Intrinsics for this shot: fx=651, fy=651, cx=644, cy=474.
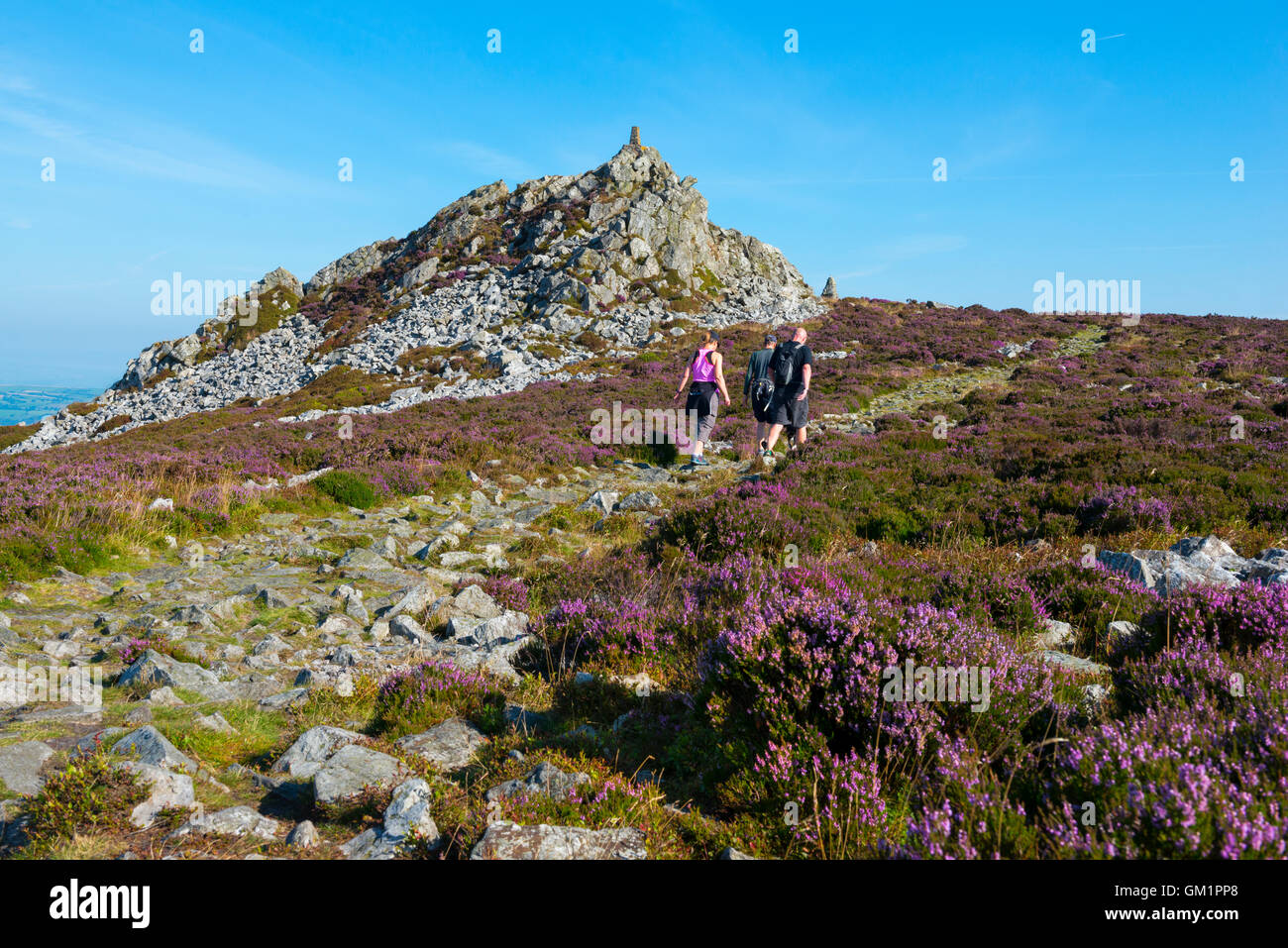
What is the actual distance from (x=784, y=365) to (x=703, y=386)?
2.29 m

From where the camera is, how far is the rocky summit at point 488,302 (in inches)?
1928

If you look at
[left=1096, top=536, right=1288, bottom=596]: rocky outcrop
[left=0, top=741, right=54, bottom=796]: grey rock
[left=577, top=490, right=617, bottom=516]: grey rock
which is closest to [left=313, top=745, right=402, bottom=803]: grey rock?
[left=0, top=741, right=54, bottom=796]: grey rock

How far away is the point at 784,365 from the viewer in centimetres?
1438

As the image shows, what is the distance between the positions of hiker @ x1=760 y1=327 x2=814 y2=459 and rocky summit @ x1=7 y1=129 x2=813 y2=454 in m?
24.9

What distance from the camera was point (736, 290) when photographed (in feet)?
223

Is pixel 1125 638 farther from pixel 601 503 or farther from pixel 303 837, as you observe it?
pixel 601 503

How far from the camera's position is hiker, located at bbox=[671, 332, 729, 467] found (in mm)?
15680

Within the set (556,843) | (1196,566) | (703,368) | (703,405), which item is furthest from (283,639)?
(703,405)

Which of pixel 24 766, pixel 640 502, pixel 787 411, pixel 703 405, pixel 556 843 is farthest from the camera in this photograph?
pixel 703 405

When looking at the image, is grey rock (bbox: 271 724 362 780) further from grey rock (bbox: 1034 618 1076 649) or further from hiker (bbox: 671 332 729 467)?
hiker (bbox: 671 332 729 467)

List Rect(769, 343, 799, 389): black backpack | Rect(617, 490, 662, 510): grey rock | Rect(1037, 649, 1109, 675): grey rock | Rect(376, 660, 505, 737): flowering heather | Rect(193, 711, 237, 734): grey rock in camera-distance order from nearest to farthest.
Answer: Rect(193, 711, 237, 734): grey rock, Rect(376, 660, 505, 737): flowering heather, Rect(1037, 649, 1109, 675): grey rock, Rect(617, 490, 662, 510): grey rock, Rect(769, 343, 799, 389): black backpack

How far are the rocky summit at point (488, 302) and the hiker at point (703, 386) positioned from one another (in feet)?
75.1
